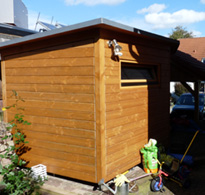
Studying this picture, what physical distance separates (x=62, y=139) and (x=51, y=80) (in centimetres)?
128

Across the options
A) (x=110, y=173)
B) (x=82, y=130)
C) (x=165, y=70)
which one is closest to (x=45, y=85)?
(x=82, y=130)

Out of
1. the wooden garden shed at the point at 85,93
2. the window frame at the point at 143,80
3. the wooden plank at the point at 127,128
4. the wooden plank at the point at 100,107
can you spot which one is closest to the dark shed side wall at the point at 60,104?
the wooden garden shed at the point at 85,93

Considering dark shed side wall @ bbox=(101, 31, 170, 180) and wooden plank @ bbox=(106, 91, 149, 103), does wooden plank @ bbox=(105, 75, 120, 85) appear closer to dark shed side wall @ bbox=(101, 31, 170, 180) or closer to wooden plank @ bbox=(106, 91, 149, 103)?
dark shed side wall @ bbox=(101, 31, 170, 180)

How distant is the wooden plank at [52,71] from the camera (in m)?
4.78

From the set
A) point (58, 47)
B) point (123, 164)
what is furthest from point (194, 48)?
point (58, 47)

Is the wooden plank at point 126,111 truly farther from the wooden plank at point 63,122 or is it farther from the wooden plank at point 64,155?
the wooden plank at point 64,155

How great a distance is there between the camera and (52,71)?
17.1ft

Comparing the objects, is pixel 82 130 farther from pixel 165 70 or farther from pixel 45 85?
pixel 165 70

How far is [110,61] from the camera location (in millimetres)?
Result: 4859

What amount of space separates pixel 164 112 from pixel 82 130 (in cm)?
297

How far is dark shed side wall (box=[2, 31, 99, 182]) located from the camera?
4.79m

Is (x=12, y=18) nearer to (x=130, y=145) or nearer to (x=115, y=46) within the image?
(x=115, y=46)

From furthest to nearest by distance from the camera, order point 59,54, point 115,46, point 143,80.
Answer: point 143,80
point 59,54
point 115,46

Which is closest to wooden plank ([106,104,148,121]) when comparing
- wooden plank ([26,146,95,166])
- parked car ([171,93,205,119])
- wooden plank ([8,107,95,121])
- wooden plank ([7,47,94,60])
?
wooden plank ([8,107,95,121])
